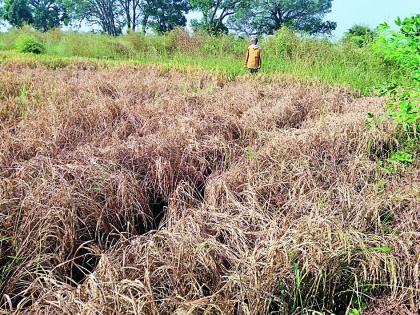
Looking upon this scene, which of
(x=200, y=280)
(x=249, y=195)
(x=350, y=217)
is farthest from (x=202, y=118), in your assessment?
(x=200, y=280)

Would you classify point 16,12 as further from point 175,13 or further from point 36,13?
point 175,13

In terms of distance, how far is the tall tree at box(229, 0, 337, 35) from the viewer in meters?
30.9

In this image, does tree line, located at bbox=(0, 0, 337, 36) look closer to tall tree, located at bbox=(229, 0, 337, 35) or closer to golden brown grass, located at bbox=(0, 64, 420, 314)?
tall tree, located at bbox=(229, 0, 337, 35)

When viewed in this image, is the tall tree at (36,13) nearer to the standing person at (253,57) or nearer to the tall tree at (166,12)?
Answer: the tall tree at (166,12)

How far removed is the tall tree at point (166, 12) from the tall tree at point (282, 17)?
485 centimetres

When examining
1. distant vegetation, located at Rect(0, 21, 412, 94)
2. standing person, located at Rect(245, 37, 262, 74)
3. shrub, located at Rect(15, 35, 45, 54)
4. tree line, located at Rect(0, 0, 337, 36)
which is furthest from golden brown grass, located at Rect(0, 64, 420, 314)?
tree line, located at Rect(0, 0, 337, 36)

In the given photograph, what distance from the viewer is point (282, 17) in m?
31.7

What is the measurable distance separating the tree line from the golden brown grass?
26.7 metres

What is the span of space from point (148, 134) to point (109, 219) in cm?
143

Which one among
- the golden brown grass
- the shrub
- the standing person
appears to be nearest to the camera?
the golden brown grass

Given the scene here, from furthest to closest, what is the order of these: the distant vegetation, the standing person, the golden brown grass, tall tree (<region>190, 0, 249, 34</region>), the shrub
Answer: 1. tall tree (<region>190, 0, 249, 34</region>)
2. the shrub
3. the standing person
4. the distant vegetation
5. the golden brown grass

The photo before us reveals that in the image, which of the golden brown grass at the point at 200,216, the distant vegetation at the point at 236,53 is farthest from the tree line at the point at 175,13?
the golden brown grass at the point at 200,216

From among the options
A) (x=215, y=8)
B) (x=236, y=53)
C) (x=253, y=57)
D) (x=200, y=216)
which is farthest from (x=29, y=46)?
(x=215, y=8)

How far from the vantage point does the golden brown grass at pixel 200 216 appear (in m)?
1.70
